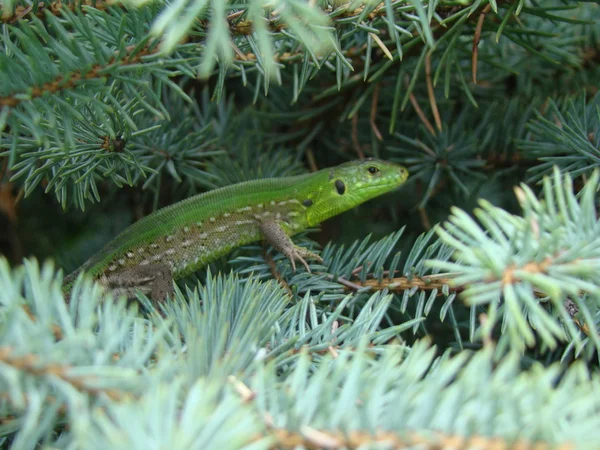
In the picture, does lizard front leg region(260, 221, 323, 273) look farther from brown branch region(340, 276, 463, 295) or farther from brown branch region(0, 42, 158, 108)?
brown branch region(0, 42, 158, 108)

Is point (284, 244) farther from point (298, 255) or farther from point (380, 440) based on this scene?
point (380, 440)

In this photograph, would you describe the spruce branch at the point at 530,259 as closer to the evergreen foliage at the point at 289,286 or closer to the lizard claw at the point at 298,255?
the evergreen foliage at the point at 289,286

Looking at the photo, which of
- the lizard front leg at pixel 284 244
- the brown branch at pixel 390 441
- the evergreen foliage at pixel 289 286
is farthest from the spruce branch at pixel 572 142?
the brown branch at pixel 390 441

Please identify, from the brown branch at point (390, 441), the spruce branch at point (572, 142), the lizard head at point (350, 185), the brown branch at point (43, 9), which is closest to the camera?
the brown branch at point (390, 441)

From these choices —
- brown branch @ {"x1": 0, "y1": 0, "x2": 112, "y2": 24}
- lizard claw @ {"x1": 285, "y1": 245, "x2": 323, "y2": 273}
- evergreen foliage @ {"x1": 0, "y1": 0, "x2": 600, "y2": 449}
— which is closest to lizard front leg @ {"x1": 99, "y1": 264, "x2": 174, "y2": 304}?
evergreen foliage @ {"x1": 0, "y1": 0, "x2": 600, "y2": 449}

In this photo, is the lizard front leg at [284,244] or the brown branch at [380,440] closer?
the brown branch at [380,440]

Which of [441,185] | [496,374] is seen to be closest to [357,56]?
[441,185]
